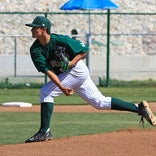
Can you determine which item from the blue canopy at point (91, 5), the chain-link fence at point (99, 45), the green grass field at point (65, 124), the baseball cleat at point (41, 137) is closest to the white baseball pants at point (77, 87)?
the baseball cleat at point (41, 137)

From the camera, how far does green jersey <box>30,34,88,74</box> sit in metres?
10.4

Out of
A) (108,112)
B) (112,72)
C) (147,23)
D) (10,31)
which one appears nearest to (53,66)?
(108,112)

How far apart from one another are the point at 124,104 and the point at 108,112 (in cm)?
536

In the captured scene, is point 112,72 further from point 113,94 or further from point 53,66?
point 53,66

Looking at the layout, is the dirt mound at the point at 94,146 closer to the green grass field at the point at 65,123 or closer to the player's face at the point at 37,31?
the green grass field at the point at 65,123

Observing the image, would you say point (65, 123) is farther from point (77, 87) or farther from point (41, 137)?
point (41, 137)

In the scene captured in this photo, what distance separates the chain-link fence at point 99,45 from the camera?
28.9 m

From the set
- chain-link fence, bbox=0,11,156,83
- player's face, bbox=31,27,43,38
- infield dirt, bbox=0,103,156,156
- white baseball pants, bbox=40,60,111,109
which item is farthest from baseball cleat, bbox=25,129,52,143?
chain-link fence, bbox=0,11,156,83

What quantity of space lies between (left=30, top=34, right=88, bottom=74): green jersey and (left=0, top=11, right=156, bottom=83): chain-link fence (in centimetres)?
1551

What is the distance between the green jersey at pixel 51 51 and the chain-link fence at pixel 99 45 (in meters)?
15.5

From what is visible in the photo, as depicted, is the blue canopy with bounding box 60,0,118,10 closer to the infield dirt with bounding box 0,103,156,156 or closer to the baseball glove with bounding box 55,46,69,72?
the infield dirt with bounding box 0,103,156,156

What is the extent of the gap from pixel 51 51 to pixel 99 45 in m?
23.1

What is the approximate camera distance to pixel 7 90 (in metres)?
22.9

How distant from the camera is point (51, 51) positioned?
1046 cm
